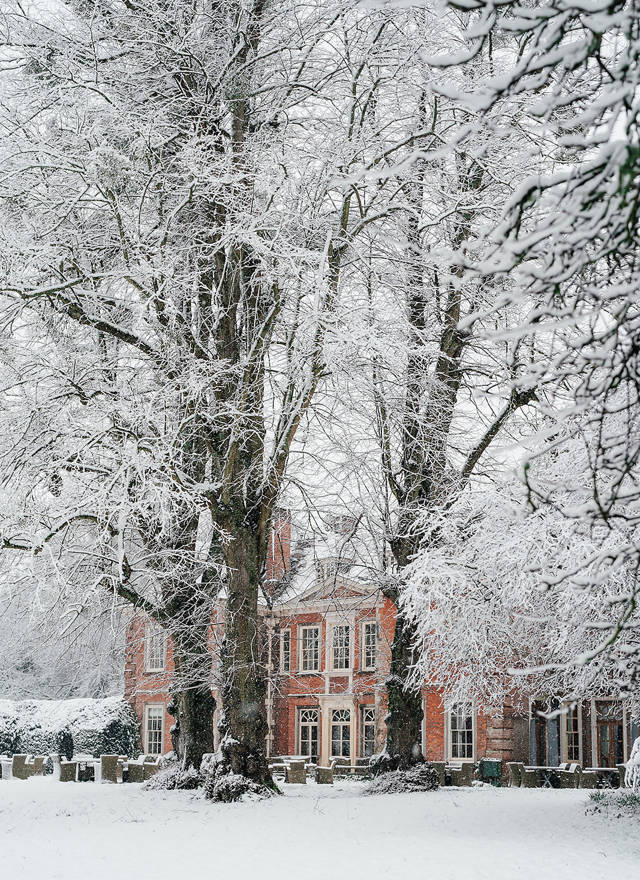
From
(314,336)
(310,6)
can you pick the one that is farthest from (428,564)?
(310,6)

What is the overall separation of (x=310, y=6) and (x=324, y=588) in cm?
1920

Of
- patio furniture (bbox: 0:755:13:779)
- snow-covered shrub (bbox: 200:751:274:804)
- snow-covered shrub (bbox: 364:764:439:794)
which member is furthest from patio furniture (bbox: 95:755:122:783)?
snow-covered shrub (bbox: 200:751:274:804)

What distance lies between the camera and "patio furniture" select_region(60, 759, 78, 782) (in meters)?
24.4

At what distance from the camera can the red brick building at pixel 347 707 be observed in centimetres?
2686

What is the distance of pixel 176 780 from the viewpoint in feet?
59.0

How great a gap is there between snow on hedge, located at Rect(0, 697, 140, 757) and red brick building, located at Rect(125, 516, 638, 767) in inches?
43.0

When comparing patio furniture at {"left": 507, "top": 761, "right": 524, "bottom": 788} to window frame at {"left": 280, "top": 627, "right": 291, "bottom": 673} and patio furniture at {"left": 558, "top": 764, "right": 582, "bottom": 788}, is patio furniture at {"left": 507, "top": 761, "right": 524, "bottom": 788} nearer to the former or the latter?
patio furniture at {"left": 558, "top": 764, "right": 582, "bottom": 788}

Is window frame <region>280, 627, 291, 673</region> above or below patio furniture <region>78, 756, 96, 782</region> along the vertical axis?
above

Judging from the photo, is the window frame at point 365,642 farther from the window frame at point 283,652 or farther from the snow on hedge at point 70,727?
the snow on hedge at point 70,727

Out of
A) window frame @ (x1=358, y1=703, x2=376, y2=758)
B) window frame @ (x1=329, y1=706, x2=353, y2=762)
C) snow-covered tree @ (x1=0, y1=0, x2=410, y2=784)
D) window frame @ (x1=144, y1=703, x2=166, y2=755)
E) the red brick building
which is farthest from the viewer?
window frame @ (x1=144, y1=703, x2=166, y2=755)

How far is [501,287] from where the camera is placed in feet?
54.3

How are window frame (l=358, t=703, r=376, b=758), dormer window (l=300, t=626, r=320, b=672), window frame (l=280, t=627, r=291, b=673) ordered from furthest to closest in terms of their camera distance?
window frame (l=280, t=627, r=291, b=673), dormer window (l=300, t=626, r=320, b=672), window frame (l=358, t=703, r=376, b=758)

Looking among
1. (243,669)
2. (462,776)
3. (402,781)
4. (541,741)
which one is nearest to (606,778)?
(462,776)

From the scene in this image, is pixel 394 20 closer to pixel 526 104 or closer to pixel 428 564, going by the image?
pixel 526 104
